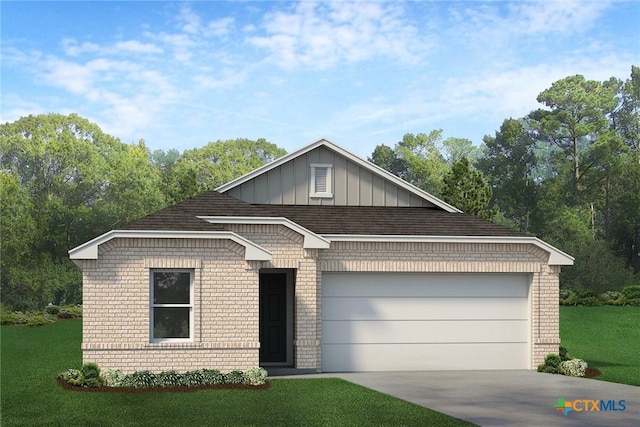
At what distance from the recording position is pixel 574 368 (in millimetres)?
Result: 20781

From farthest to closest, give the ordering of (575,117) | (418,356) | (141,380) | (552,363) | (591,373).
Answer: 1. (575,117)
2. (418,356)
3. (552,363)
4. (591,373)
5. (141,380)

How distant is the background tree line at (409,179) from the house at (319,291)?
27193mm

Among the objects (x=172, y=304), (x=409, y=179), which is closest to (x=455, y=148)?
(x=409, y=179)

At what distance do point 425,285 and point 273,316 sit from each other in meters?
3.81

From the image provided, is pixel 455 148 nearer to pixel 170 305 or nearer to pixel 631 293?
pixel 631 293

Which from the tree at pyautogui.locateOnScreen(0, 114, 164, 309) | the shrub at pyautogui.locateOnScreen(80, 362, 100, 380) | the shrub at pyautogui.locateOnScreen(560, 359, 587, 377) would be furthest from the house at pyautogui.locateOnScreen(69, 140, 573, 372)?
the tree at pyautogui.locateOnScreen(0, 114, 164, 309)

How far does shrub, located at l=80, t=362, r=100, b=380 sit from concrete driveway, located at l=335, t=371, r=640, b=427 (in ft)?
17.5

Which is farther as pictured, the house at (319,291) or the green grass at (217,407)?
the house at (319,291)

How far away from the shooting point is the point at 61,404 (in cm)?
1589

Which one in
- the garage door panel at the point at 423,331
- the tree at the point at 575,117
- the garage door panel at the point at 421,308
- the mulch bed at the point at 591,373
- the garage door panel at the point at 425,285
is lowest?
the mulch bed at the point at 591,373

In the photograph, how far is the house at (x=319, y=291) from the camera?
19109 millimetres

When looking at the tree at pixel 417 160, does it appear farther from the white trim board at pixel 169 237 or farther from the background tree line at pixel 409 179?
the white trim board at pixel 169 237

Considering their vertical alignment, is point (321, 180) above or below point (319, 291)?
above

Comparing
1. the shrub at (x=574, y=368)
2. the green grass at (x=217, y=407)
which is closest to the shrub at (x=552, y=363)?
the shrub at (x=574, y=368)
